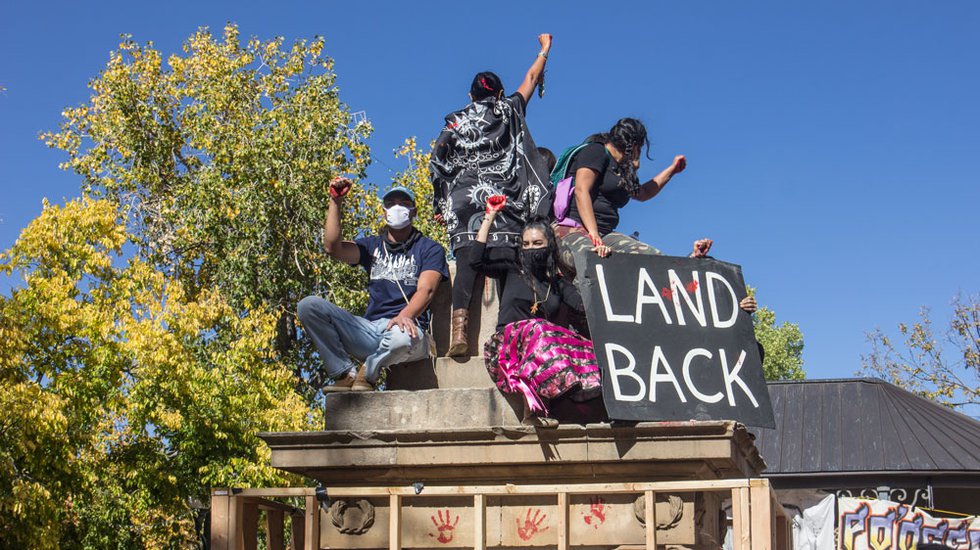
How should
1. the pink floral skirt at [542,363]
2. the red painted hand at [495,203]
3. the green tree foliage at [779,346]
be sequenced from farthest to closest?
the green tree foliage at [779,346] < the red painted hand at [495,203] < the pink floral skirt at [542,363]

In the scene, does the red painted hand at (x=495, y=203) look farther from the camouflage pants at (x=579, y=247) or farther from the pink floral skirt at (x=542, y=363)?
the pink floral skirt at (x=542, y=363)

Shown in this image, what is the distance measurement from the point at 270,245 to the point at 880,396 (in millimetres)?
13169

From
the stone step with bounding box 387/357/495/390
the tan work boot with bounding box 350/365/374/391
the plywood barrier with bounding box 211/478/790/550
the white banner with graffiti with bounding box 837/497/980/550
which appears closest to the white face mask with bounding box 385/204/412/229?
the stone step with bounding box 387/357/495/390

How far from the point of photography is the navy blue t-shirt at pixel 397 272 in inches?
319

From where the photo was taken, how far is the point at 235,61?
3022cm

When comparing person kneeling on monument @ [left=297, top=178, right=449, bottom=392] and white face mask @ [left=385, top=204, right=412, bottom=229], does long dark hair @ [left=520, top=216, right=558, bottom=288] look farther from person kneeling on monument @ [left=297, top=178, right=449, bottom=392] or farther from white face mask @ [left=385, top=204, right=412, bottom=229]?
white face mask @ [left=385, top=204, right=412, bottom=229]

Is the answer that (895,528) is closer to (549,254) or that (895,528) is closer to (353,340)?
(549,254)

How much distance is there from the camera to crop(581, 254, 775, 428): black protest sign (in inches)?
277

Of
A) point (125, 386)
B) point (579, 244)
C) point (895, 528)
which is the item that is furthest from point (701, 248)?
point (125, 386)

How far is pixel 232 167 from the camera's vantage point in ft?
88.5

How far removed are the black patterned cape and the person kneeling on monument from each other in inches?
15.5

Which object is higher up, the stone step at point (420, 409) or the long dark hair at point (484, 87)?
the long dark hair at point (484, 87)

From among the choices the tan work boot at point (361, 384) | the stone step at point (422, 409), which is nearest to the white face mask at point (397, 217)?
the tan work boot at point (361, 384)

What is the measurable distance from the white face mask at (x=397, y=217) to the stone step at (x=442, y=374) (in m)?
1.00
